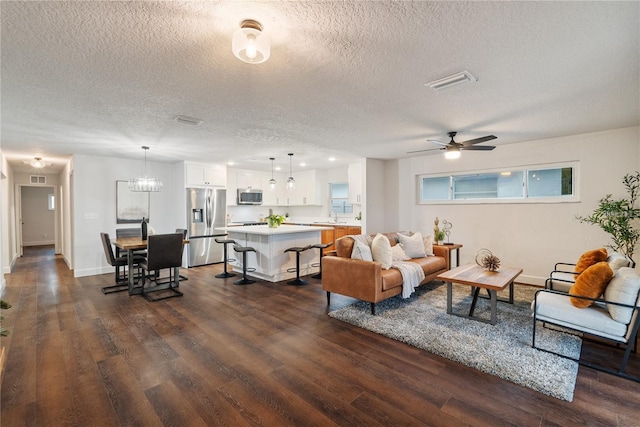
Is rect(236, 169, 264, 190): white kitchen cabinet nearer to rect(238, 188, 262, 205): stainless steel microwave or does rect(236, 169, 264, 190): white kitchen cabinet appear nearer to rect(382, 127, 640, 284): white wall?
rect(238, 188, 262, 205): stainless steel microwave

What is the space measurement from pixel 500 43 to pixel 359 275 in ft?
8.57

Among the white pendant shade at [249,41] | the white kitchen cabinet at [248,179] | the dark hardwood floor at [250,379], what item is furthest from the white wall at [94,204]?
the white pendant shade at [249,41]

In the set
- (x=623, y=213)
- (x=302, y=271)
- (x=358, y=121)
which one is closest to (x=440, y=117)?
(x=358, y=121)

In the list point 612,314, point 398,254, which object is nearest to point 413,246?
point 398,254

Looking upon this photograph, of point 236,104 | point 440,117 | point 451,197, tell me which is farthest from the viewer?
point 451,197

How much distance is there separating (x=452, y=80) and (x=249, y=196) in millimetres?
6380

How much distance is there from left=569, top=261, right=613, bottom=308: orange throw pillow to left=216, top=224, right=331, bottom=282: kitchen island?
380 cm

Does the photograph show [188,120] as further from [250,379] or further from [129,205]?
[129,205]

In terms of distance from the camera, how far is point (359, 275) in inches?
140

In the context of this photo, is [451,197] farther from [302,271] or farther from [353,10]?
[353,10]

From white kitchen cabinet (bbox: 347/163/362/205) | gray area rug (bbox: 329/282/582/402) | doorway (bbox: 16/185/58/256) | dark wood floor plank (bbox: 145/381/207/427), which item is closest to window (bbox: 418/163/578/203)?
white kitchen cabinet (bbox: 347/163/362/205)

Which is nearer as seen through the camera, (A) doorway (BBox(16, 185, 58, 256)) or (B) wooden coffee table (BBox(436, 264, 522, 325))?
(B) wooden coffee table (BBox(436, 264, 522, 325))

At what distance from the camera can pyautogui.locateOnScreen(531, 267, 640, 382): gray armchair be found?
2271 mm

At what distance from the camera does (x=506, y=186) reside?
530 centimetres
